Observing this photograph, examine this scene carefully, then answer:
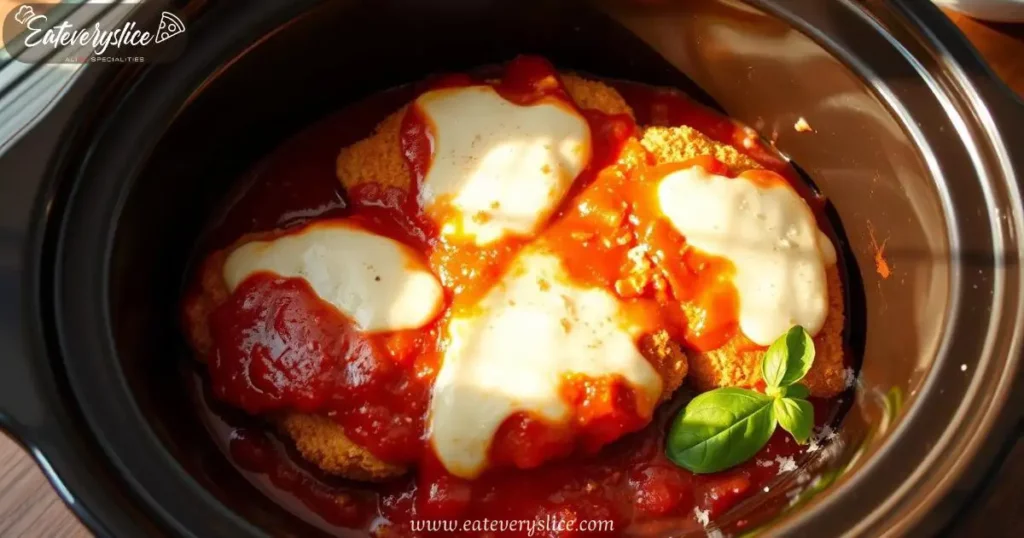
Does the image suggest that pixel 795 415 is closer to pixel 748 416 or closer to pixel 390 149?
pixel 748 416

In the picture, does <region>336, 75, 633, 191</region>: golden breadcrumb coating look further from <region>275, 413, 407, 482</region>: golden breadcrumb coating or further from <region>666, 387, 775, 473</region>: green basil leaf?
<region>666, 387, 775, 473</region>: green basil leaf

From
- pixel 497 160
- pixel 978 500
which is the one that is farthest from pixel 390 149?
pixel 978 500

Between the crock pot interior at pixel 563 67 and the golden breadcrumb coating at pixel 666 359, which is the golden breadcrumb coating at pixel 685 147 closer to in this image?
the crock pot interior at pixel 563 67

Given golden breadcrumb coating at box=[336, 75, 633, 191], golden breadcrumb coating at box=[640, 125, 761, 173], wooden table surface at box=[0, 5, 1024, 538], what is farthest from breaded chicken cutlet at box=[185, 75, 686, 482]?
wooden table surface at box=[0, 5, 1024, 538]

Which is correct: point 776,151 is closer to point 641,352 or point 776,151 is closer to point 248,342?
point 641,352

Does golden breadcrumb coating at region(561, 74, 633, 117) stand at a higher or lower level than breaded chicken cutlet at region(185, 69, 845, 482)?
higher

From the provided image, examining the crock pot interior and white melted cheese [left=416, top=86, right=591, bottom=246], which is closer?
the crock pot interior

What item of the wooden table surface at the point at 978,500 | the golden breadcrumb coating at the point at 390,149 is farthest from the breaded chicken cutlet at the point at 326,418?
the wooden table surface at the point at 978,500

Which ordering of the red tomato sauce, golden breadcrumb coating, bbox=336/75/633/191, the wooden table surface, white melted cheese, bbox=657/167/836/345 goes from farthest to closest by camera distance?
1. golden breadcrumb coating, bbox=336/75/633/191
2. white melted cheese, bbox=657/167/836/345
3. the red tomato sauce
4. the wooden table surface
